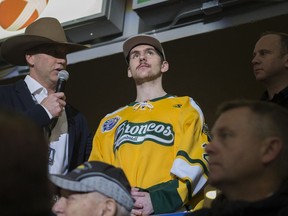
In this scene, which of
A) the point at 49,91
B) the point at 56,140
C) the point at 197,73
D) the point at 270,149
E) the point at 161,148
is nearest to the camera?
the point at 270,149

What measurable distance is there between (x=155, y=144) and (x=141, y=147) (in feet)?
0.18

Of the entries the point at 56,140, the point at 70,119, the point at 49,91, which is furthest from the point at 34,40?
the point at 56,140

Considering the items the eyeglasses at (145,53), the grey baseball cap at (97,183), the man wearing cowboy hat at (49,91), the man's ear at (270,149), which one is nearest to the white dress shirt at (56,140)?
the man wearing cowboy hat at (49,91)

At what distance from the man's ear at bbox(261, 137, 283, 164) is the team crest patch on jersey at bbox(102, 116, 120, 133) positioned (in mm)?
1056

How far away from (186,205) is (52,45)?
→ 1.00 meters

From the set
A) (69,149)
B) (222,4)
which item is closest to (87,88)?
(222,4)

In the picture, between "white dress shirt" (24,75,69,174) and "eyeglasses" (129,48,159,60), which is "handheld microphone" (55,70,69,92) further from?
"eyeglasses" (129,48,159,60)

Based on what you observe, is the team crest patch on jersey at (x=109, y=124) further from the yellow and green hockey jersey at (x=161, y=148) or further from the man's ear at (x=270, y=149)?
the man's ear at (x=270, y=149)

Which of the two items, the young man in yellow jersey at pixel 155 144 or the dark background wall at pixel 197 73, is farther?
the dark background wall at pixel 197 73

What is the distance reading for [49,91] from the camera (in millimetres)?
2594

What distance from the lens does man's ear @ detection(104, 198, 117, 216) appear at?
1.56 metres

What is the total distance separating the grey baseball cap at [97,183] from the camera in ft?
5.12

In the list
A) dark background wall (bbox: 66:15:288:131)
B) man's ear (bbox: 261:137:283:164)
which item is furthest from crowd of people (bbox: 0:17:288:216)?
dark background wall (bbox: 66:15:288:131)

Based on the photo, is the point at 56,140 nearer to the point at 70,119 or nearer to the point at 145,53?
the point at 70,119
